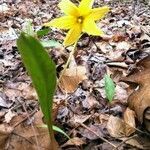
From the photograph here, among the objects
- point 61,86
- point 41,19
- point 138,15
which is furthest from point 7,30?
point 61,86

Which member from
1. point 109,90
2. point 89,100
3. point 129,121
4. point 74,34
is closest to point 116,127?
point 129,121

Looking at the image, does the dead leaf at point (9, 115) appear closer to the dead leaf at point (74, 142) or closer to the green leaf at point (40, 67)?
the dead leaf at point (74, 142)

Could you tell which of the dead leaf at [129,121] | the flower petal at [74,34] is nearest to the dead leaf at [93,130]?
the dead leaf at [129,121]

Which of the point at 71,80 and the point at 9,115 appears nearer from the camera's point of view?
the point at 9,115

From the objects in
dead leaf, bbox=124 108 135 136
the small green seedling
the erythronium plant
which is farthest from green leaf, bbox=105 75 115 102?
the erythronium plant

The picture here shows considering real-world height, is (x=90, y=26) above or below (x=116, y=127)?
above

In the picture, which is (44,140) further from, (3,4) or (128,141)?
(3,4)

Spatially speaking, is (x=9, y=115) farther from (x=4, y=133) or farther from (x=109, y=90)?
(x=109, y=90)
